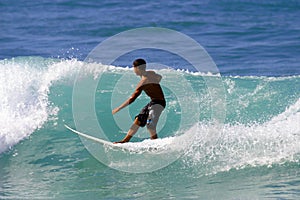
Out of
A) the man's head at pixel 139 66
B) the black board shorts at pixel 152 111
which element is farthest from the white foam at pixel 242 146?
the man's head at pixel 139 66

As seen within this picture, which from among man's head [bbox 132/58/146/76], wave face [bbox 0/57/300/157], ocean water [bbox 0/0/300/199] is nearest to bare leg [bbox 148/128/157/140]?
ocean water [bbox 0/0/300/199]

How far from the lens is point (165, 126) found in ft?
38.9

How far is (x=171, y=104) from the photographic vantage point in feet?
41.8

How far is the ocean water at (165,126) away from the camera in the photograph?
907cm

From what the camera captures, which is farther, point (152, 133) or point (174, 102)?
point (174, 102)

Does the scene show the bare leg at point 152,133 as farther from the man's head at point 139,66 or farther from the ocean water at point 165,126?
A: the man's head at point 139,66

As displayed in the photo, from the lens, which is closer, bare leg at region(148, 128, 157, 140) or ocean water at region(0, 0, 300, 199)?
ocean water at region(0, 0, 300, 199)

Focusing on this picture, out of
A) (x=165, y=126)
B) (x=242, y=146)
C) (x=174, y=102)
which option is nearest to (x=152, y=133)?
(x=242, y=146)

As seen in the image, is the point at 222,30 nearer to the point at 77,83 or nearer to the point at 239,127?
the point at 77,83

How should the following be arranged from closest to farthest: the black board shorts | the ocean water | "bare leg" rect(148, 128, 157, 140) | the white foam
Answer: the ocean water
the white foam
the black board shorts
"bare leg" rect(148, 128, 157, 140)

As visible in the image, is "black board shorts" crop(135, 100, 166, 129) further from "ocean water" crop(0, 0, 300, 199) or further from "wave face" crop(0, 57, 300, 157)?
"wave face" crop(0, 57, 300, 157)

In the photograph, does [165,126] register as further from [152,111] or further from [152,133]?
[152,111]

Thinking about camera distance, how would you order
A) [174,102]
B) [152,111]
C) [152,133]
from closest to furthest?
[152,111], [152,133], [174,102]

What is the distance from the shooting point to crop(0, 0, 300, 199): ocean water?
357 inches
